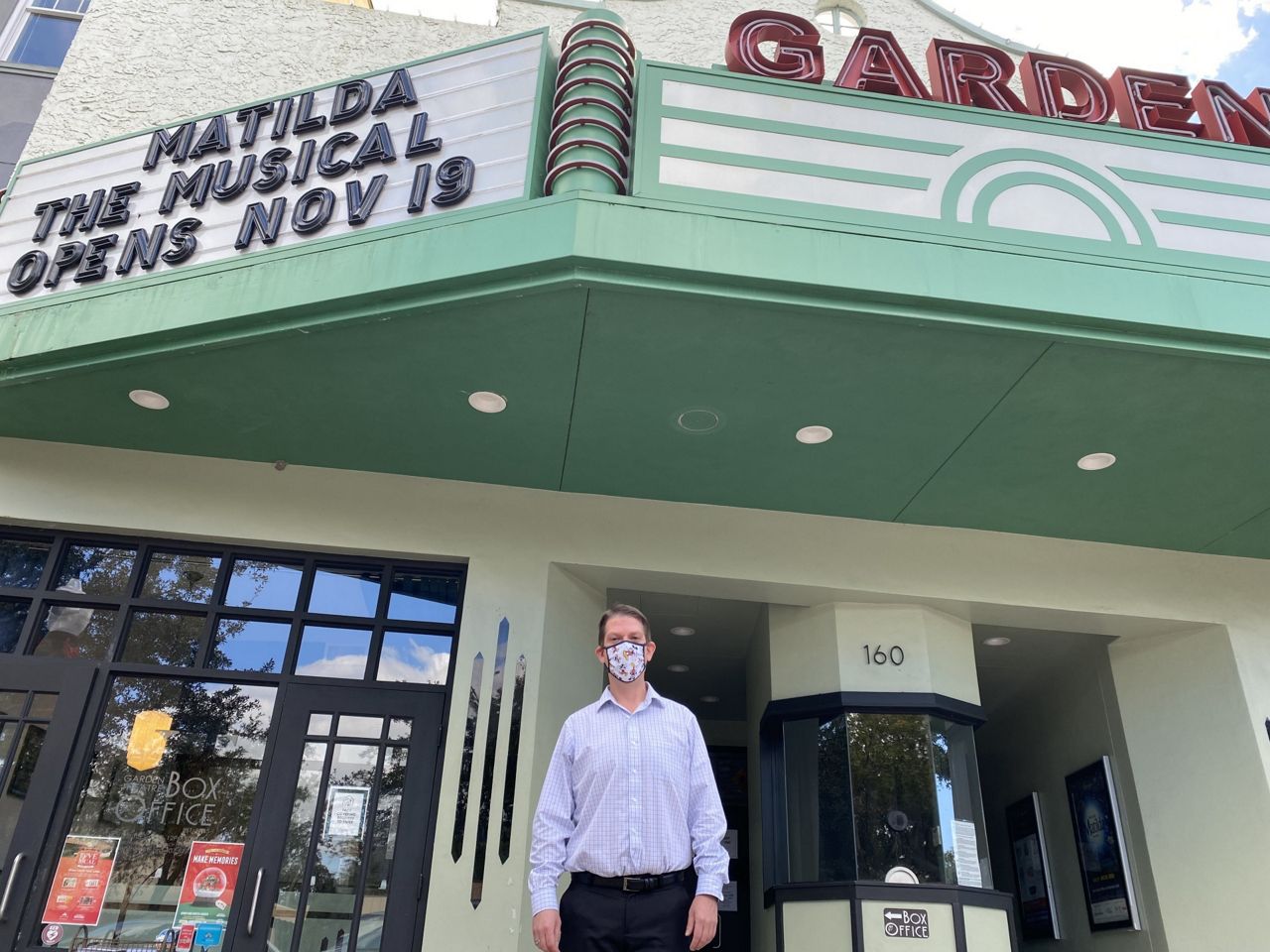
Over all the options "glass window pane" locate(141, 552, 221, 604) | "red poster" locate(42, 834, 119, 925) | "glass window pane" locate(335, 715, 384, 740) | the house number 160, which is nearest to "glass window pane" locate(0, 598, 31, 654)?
"glass window pane" locate(141, 552, 221, 604)

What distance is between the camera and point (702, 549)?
643cm

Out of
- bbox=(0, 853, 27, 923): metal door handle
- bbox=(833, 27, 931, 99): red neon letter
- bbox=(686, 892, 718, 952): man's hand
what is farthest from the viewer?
bbox=(833, 27, 931, 99): red neon letter

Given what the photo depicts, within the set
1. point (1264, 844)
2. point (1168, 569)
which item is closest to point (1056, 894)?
point (1264, 844)

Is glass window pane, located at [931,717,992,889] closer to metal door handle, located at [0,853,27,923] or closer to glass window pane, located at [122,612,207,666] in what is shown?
glass window pane, located at [122,612,207,666]

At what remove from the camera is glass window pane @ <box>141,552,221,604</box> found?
19.5 feet

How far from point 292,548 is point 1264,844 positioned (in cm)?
685

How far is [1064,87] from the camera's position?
574 cm

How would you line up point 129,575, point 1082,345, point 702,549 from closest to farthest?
point 1082,345, point 129,575, point 702,549

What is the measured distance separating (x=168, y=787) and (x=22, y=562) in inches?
74.6

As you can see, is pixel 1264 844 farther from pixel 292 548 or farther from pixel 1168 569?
pixel 292 548

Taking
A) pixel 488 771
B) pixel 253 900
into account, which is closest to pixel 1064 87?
pixel 488 771

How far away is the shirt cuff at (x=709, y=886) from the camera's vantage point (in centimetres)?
297

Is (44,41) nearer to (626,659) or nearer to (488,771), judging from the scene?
(488,771)

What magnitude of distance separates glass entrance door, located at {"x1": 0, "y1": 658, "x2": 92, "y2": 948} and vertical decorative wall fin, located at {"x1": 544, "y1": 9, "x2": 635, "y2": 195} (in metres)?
4.30
